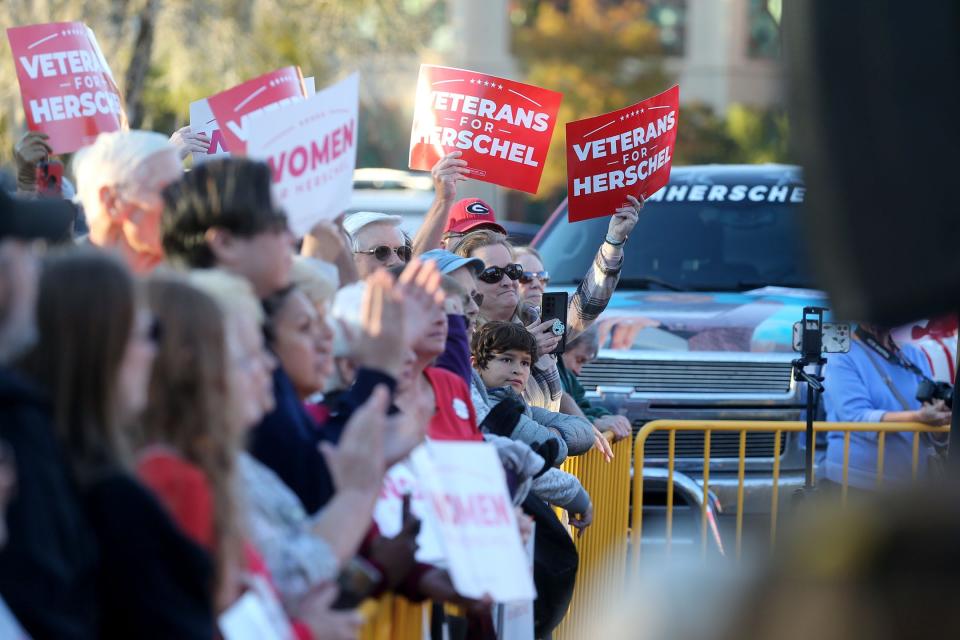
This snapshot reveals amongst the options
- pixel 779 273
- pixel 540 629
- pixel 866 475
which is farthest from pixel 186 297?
pixel 779 273

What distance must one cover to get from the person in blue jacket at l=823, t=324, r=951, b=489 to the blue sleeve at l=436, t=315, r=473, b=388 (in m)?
3.59

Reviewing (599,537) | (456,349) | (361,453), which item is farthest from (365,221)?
(361,453)

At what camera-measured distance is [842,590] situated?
1.26 m

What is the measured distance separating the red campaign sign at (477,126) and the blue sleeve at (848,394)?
6.92 ft

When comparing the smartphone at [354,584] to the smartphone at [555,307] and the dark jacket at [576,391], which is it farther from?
the dark jacket at [576,391]

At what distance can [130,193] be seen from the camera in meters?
4.14

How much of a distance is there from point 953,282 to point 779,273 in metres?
8.58

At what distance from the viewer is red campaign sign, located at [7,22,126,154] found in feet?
21.5

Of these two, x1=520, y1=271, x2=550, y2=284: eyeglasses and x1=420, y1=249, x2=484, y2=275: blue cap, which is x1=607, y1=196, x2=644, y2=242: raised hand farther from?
x1=420, y1=249, x2=484, y2=275: blue cap

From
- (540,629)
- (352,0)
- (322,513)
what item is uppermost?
(352,0)

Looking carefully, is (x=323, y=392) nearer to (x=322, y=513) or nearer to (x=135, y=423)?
(x=322, y=513)

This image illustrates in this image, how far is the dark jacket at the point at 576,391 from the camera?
25.3ft

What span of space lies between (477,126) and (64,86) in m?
1.88

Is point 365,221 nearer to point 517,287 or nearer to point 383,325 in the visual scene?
point 517,287
